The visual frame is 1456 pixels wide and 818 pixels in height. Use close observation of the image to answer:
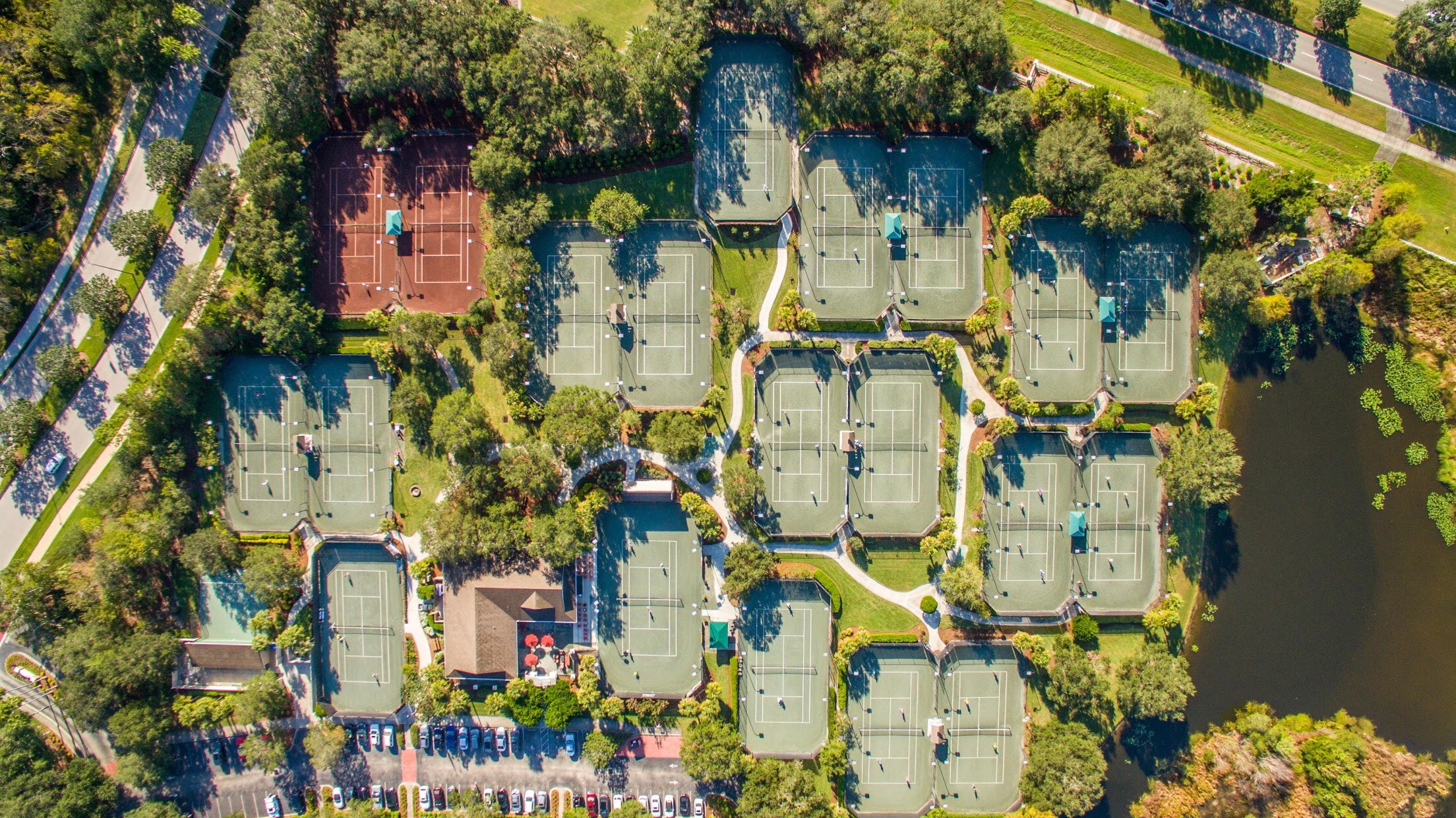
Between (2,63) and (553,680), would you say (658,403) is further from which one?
(2,63)

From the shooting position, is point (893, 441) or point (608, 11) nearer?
point (893, 441)

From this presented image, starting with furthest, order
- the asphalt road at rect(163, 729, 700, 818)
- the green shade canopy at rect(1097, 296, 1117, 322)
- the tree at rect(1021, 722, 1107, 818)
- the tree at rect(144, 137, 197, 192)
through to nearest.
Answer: the asphalt road at rect(163, 729, 700, 818) → the green shade canopy at rect(1097, 296, 1117, 322) → the tree at rect(144, 137, 197, 192) → the tree at rect(1021, 722, 1107, 818)

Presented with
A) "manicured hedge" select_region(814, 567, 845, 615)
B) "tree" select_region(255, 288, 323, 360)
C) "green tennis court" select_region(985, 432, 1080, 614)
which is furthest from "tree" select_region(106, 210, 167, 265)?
"green tennis court" select_region(985, 432, 1080, 614)

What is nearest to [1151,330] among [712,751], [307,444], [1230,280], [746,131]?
[1230,280]

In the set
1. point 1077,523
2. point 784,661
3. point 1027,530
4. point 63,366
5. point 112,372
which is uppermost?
point 63,366

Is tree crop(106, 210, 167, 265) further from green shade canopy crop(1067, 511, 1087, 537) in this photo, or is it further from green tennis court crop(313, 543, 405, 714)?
green shade canopy crop(1067, 511, 1087, 537)

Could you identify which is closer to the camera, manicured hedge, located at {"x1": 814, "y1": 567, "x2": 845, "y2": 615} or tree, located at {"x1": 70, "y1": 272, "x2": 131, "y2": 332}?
tree, located at {"x1": 70, "y1": 272, "x2": 131, "y2": 332}

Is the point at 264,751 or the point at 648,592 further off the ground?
the point at 648,592

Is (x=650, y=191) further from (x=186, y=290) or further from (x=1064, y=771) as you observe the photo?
(x=1064, y=771)
